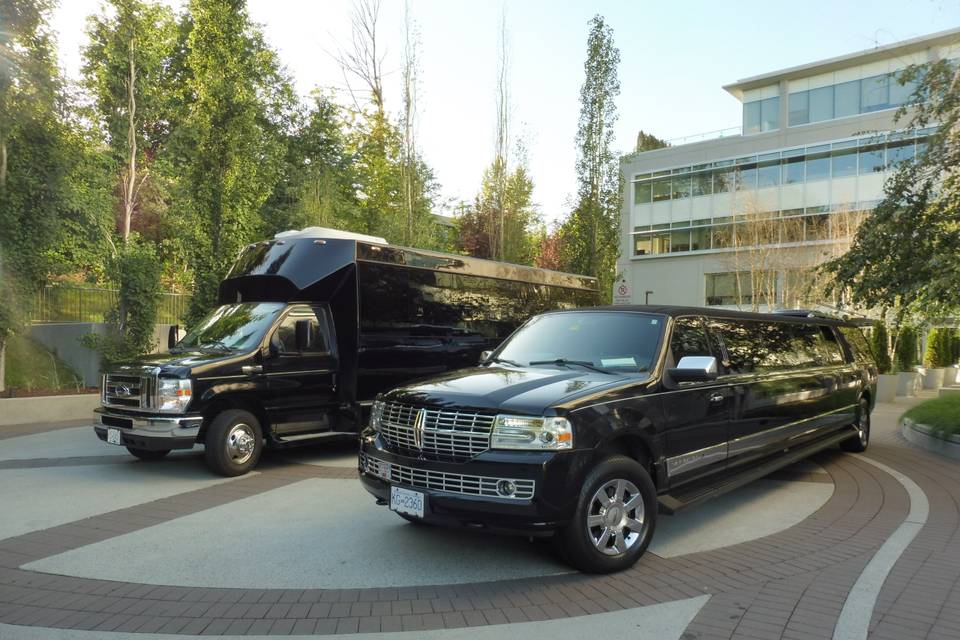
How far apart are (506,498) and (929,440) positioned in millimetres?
8493

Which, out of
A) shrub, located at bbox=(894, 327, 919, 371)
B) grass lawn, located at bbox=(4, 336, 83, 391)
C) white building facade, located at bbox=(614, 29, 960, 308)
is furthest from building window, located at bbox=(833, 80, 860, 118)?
grass lawn, located at bbox=(4, 336, 83, 391)

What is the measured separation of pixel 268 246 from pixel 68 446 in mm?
4360

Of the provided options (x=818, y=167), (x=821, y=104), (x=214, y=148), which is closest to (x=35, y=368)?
(x=214, y=148)

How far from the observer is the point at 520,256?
2294 centimetres

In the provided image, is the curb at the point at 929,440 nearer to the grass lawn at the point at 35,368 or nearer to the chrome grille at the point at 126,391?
the chrome grille at the point at 126,391

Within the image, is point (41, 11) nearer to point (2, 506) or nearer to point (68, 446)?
point (68, 446)

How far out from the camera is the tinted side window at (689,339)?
18.7 feet

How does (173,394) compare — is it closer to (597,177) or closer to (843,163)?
(597,177)

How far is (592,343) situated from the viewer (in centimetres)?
589

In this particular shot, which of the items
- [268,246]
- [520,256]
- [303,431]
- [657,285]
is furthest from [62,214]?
[657,285]

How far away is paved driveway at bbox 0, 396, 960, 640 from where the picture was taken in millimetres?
3916

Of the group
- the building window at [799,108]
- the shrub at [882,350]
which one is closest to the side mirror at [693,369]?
the shrub at [882,350]

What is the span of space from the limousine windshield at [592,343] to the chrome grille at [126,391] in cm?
415

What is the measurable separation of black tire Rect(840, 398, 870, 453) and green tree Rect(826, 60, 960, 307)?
1690 mm
